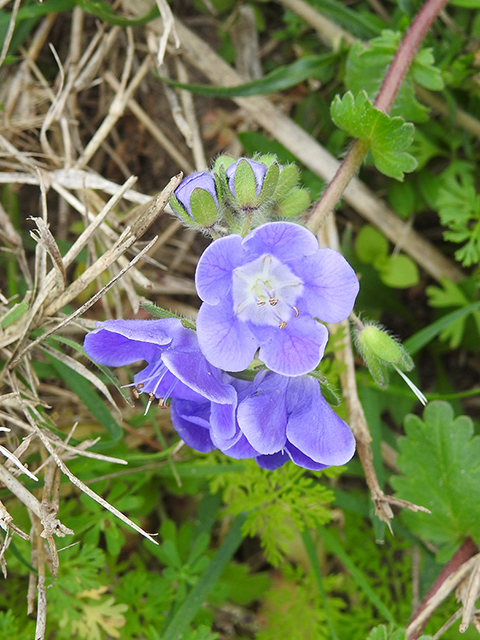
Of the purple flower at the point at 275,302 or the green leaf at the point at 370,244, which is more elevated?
the purple flower at the point at 275,302

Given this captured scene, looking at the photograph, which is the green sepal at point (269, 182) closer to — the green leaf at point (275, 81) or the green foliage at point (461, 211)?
the green leaf at point (275, 81)

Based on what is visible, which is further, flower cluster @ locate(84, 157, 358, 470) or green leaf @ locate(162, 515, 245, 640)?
green leaf @ locate(162, 515, 245, 640)

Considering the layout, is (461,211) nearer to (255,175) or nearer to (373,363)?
(373,363)

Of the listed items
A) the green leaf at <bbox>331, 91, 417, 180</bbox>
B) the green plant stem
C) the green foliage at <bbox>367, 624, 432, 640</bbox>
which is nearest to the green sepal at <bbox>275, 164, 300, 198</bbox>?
the green plant stem

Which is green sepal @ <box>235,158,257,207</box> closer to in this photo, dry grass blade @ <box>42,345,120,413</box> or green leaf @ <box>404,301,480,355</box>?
dry grass blade @ <box>42,345,120,413</box>

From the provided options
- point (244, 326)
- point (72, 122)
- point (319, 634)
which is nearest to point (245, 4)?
point (72, 122)

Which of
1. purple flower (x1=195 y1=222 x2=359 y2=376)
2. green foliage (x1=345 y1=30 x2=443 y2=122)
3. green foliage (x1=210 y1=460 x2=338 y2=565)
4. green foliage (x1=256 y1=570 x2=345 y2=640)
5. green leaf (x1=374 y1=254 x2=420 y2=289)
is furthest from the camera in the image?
green leaf (x1=374 y1=254 x2=420 y2=289)

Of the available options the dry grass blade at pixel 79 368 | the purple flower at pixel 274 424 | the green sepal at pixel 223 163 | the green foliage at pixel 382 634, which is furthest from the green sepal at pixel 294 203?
the green foliage at pixel 382 634
